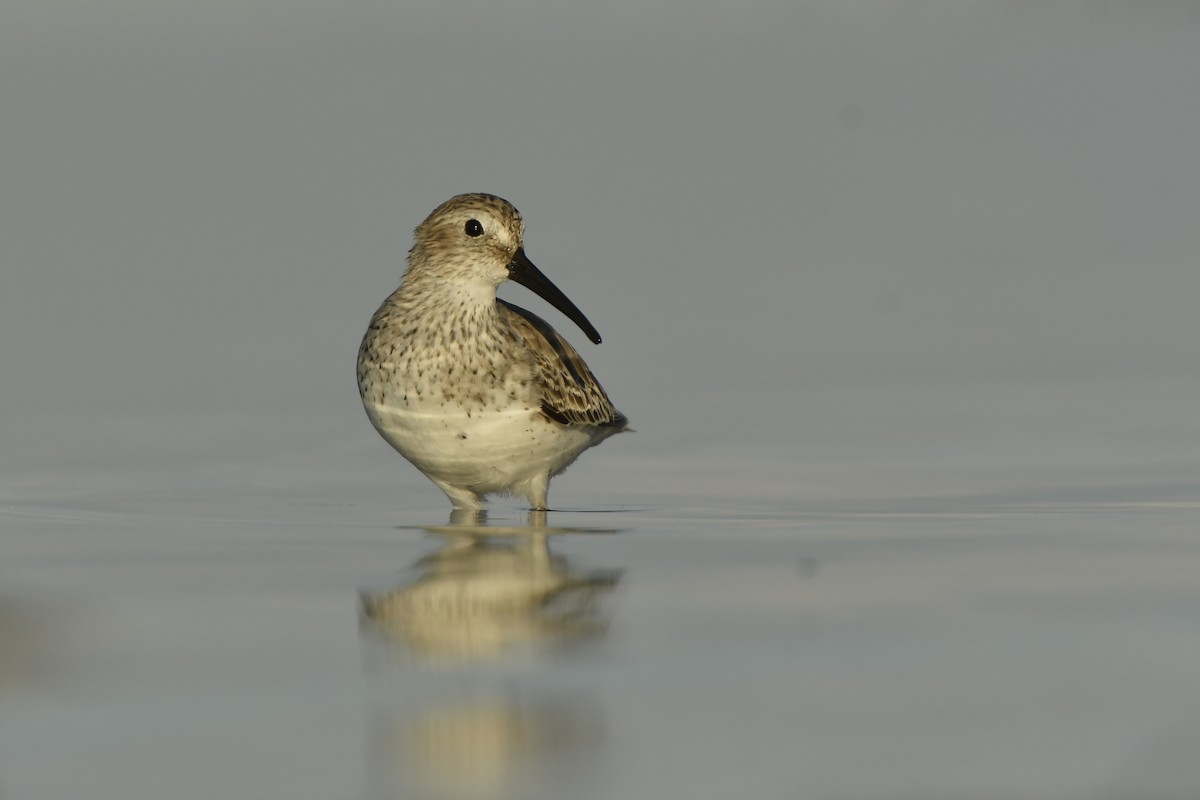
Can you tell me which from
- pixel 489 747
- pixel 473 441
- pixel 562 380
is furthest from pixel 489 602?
pixel 562 380

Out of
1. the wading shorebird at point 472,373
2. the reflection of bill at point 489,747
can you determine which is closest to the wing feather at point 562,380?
the wading shorebird at point 472,373

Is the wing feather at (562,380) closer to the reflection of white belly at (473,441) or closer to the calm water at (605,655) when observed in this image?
the reflection of white belly at (473,441)

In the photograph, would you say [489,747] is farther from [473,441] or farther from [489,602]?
[473,441]

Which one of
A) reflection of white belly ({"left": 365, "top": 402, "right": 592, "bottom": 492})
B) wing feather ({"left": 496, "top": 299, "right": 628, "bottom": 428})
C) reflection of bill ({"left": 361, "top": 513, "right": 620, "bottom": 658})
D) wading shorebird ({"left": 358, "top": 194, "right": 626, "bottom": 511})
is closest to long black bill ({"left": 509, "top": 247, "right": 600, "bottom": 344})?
wading shorebird ({"left": 358, "top": 194, "right": 626, "bottom": 511})

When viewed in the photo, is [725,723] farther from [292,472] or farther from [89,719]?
[292,472]

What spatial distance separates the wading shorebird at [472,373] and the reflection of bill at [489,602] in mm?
1261

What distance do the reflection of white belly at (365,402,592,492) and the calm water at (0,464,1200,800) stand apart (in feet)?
1.59

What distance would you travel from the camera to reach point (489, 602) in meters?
7.80

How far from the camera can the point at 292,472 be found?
1212 cm

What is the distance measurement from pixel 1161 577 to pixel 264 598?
387 cm

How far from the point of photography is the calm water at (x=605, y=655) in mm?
5418

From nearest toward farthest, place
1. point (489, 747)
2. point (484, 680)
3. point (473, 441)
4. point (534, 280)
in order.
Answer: point (489, 747) < point (484, 680) < point (473, 441) < point (534, 280)

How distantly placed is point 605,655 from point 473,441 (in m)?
3.84

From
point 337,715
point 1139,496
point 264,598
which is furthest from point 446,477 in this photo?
point 337,715
